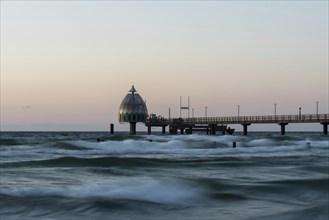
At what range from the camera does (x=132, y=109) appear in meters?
112

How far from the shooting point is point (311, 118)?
82.1m

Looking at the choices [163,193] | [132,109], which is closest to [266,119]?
[132,109]

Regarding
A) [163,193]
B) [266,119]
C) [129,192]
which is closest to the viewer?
[129,192]

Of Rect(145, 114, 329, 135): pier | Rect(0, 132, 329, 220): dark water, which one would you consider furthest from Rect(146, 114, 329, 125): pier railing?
Rect(0, 132, 329, 220): dark water

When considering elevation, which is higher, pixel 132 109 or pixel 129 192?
pixel 132 109

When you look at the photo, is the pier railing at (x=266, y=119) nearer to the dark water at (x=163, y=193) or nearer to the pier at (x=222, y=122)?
the pier at (x=222, y=122)

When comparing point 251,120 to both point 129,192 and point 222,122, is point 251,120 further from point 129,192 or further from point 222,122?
point 129,192

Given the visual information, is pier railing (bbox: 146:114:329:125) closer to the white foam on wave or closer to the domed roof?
the domed roof

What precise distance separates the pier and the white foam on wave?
64.9 meters

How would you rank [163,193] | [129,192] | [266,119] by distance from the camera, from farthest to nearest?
[266,119] → [163,193] → [129,192]

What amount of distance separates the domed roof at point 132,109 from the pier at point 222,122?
238cm

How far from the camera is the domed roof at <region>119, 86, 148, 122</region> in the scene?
11131 centimetres

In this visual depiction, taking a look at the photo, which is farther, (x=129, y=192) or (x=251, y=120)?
(x=251, y=120)

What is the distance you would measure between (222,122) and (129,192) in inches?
3213
